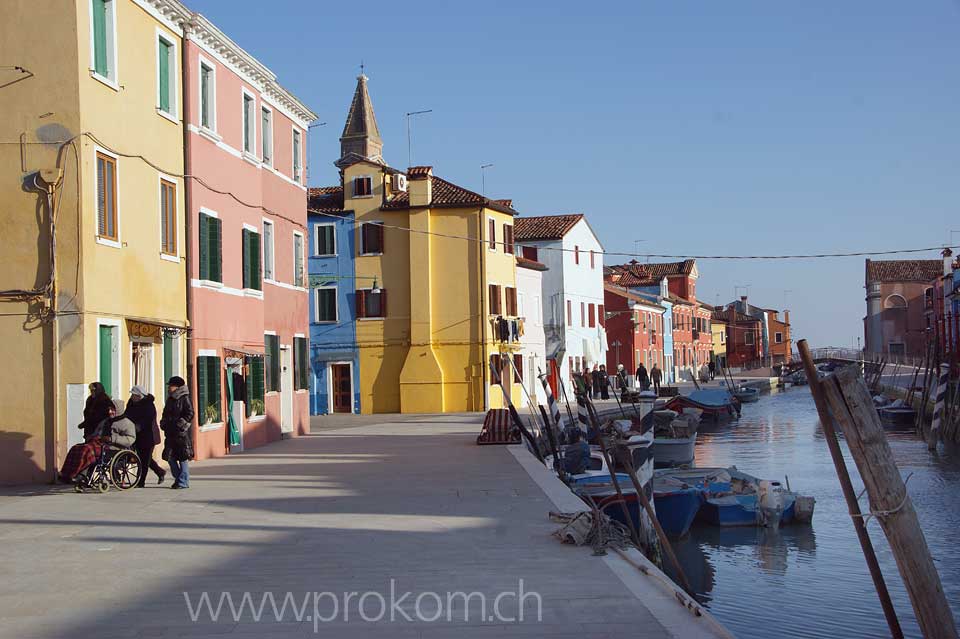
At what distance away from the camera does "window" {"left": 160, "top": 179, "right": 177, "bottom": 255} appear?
67.4 feet

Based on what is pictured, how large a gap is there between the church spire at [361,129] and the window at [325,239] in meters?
19.4

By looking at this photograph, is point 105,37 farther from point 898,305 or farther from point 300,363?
point 898,305

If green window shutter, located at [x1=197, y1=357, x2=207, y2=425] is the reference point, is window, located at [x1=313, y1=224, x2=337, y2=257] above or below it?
above

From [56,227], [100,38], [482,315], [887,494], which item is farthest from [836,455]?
[482,315]

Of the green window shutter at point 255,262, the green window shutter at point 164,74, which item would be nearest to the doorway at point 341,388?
the green window shutter at point 255,262

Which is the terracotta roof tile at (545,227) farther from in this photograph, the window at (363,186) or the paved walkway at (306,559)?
the paved walkway at (306,559)

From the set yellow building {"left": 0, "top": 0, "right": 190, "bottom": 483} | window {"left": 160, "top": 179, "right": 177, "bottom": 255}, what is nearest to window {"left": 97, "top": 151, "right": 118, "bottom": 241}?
yellow building {"left": 0, "top": 0, "right": 190, "bottom": 483}

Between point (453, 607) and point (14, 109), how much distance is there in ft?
42.7

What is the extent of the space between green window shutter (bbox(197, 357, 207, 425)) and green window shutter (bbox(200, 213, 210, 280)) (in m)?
1.74

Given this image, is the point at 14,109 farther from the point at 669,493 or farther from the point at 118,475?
the point at 669,493

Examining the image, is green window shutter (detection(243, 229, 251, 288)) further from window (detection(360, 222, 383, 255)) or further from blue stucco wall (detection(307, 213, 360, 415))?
blue stucco wall (detection(307, 213, 360, 415))

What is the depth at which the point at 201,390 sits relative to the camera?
71.7 feet

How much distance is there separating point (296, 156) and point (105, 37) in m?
11.6

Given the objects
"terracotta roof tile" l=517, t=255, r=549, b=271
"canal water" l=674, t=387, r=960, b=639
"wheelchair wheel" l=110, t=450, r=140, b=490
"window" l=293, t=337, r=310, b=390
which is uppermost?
"terracotta roof tile" l=517, t=255, r=549, b=271
